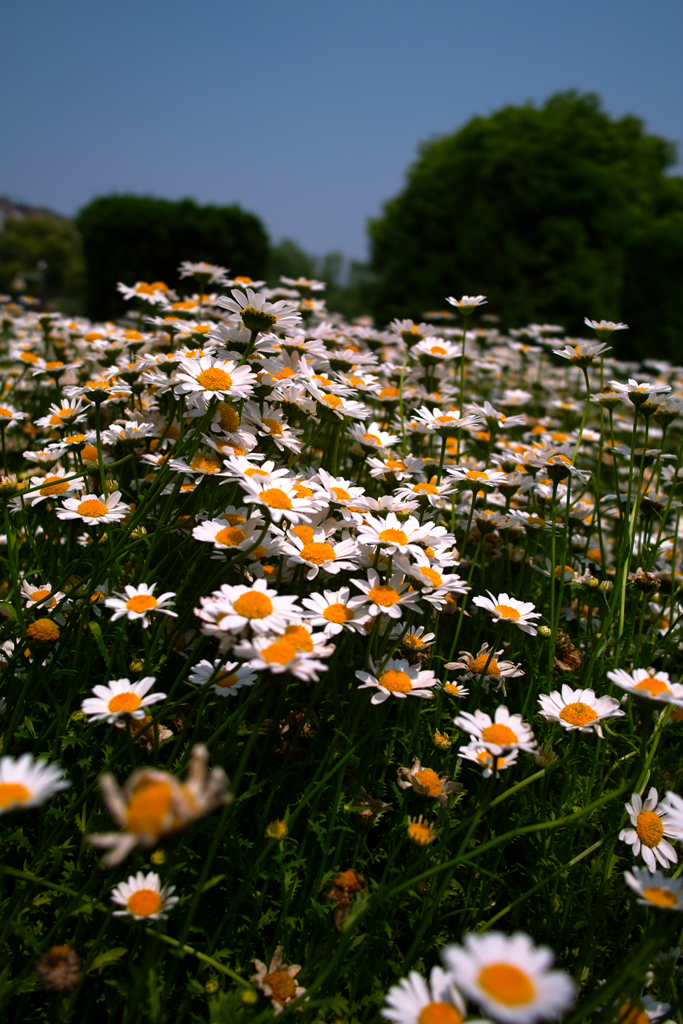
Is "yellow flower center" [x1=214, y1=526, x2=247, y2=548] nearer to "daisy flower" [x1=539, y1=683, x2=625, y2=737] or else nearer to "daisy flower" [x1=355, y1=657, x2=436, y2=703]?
"daisy flower" [x1=355, y1=657, x2=436, y2=703]

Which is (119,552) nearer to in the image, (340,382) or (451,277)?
(340,382)

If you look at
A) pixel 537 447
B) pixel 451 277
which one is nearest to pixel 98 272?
pixel 451 277

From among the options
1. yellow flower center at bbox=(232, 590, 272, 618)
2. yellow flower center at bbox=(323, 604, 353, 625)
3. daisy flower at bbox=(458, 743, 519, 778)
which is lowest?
daisy flower at bbox=(458, 743, 519, 778)

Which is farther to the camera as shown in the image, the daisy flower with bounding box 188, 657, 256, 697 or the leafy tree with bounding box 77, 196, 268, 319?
the leafy tree with bounding box 77, 196, 268, 319

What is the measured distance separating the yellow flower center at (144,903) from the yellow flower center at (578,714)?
0.99 m

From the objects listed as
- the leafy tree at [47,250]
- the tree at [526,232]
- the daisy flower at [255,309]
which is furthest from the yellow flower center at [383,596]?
→ the leafy tree at [47,250]

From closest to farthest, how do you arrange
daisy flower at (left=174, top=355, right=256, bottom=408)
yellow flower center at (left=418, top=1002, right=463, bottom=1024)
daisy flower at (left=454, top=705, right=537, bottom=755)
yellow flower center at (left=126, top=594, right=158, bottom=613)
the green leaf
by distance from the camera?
yellow flower center at (left=418, top=1002, right=463, bottom=1024) → the green leaf → daisy flower at (left=454, top=705, right=537, bottom=755) → yellow flower center at (left=126, top=594, right=158, bottom=613) → daisy flower at (left=174, top=355, right=256, bottom=408)

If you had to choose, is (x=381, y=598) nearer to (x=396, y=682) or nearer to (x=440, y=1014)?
(x=396, y=682)

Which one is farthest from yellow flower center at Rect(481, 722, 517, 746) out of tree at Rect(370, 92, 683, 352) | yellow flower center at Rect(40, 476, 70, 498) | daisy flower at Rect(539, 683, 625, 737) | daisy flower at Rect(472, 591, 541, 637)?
tree at Rect(370, 92, 683, 352)

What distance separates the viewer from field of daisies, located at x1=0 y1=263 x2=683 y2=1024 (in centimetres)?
127

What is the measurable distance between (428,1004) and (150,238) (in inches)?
505

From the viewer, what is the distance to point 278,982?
132cm

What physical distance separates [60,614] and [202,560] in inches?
20.0

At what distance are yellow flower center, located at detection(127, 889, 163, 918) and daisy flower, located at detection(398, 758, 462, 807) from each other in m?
0.61
